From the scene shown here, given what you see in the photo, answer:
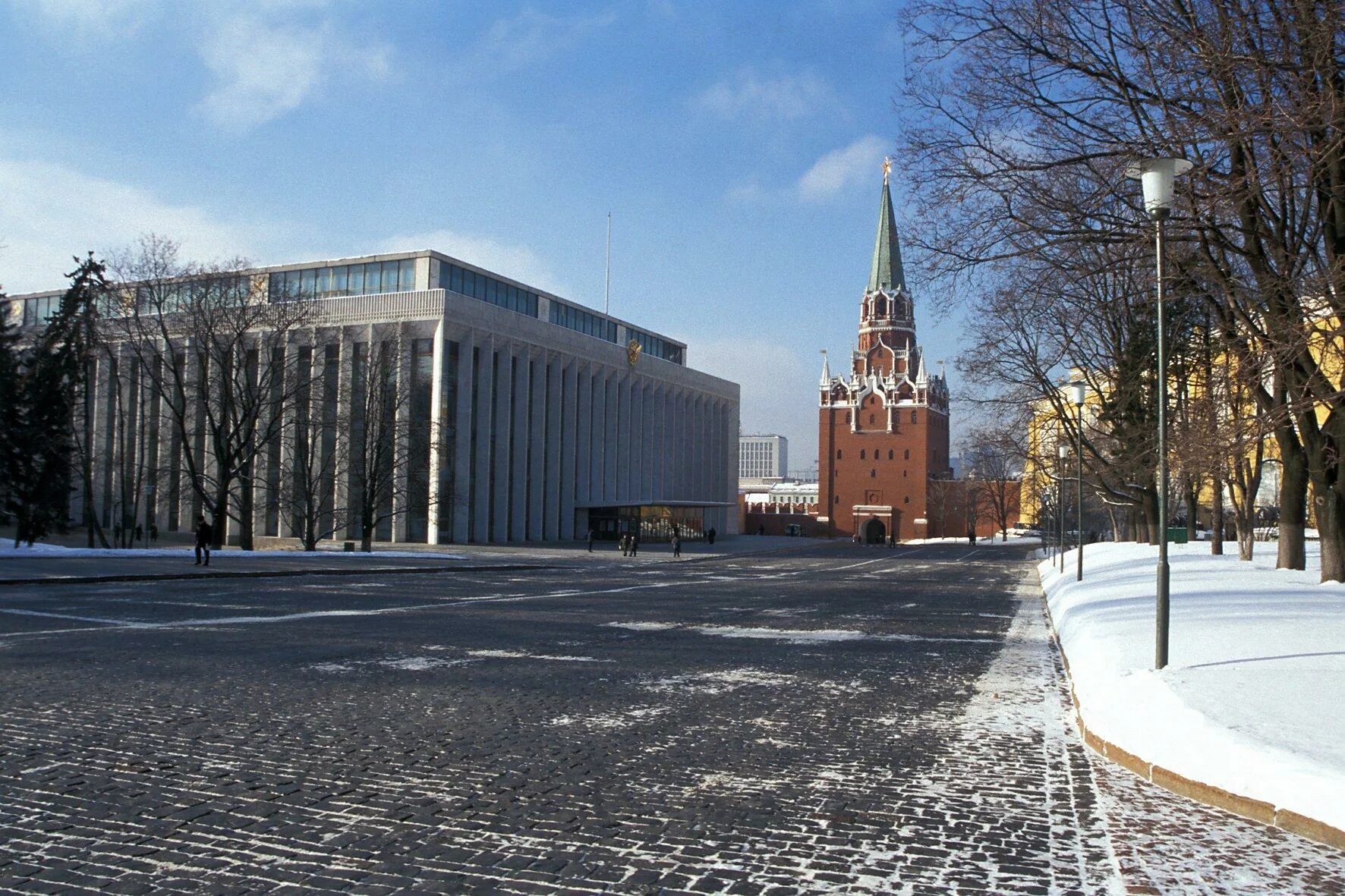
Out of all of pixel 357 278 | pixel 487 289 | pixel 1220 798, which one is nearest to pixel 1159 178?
pixel 1220 798

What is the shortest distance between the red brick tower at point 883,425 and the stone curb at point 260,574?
89.8 m

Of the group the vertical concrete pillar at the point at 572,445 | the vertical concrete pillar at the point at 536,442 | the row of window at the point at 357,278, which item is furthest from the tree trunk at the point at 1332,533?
the vertical concrete pillar at the point at 572,445

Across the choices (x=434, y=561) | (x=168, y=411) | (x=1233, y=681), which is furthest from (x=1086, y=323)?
(x=168, y=411)

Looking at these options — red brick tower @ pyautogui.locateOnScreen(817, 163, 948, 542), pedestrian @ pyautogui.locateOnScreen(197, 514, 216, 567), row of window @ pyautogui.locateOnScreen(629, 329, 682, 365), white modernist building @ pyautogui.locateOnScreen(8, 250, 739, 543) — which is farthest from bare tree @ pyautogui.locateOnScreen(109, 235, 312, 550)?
red brick tower @ pyautogui.locateOnScreen(817, 163, 948, 542)

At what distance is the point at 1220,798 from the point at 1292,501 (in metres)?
19.4

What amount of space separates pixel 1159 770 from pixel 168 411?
2622 inches

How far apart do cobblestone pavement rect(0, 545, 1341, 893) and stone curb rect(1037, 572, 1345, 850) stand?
0.14 m

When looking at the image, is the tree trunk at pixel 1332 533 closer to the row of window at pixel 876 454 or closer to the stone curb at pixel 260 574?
the stone curb at pixel 260 574

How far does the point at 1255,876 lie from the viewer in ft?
16.4

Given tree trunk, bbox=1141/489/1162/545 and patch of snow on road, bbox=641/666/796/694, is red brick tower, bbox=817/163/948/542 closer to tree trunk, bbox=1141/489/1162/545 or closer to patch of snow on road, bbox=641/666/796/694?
tree trunk, bbox=1141/489/1162/545

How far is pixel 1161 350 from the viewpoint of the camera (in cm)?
1012

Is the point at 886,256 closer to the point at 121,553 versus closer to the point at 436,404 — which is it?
the point at 436,404

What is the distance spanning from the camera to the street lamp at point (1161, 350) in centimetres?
981

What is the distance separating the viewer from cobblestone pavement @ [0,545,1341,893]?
16.1ft
